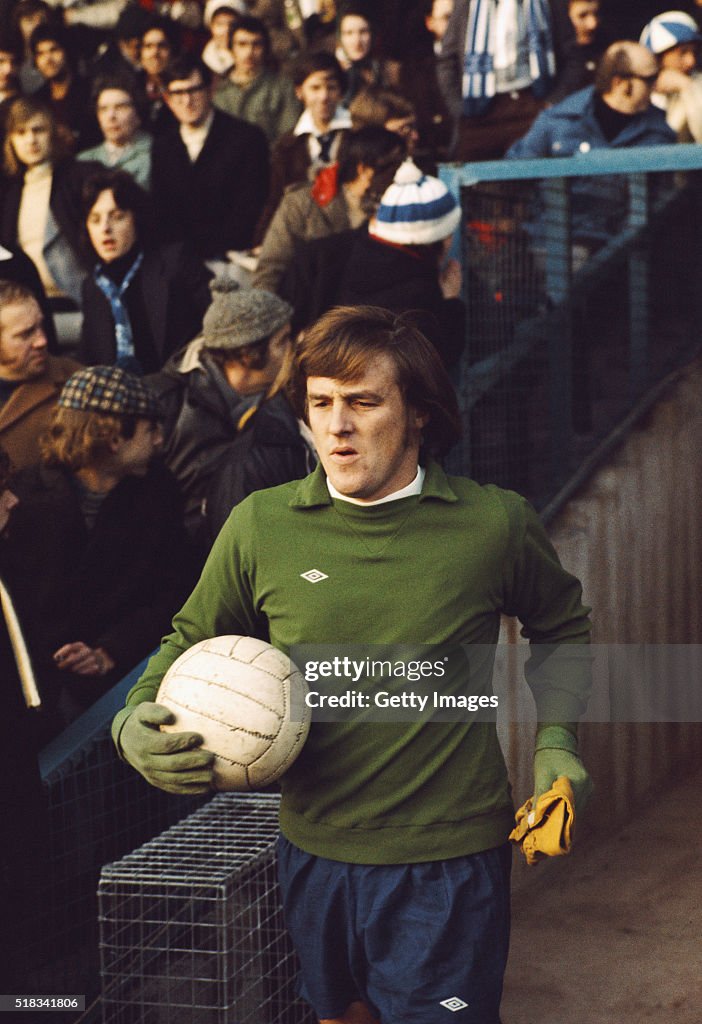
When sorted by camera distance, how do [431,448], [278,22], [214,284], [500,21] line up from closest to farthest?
1. [431,448]
2. [214,284]
3. [500,21]
4. [278,22]

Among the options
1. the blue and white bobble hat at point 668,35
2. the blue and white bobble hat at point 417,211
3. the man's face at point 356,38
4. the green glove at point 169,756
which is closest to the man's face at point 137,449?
the blue and white bobble hat at point 417,211

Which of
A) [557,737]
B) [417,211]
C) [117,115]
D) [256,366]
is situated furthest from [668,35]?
[557,737]

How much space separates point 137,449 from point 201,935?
1727 millimetres

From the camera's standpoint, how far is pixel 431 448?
12.7 ft

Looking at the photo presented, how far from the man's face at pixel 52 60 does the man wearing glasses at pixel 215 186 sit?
2.65 m

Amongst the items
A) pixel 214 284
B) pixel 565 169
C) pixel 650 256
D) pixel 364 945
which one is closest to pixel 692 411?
pixel 650 256

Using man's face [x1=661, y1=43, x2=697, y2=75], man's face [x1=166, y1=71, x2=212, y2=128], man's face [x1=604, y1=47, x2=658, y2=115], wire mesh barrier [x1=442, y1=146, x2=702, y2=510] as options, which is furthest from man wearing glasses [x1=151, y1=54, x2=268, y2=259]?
man's face [x1=661, y1=43, x2=697, y2=75]

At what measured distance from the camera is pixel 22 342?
640 cm

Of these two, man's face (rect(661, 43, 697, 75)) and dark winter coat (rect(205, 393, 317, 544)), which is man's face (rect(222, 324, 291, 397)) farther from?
man's face (rect(661, 43, 697, 75))

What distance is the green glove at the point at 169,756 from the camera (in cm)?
342

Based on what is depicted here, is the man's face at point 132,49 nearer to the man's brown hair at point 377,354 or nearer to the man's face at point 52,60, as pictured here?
the man's face at point 52,60

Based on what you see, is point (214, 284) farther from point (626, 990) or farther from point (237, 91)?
point (237, 91)

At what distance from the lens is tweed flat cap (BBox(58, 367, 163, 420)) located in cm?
548

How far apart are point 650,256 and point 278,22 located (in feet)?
19.9
